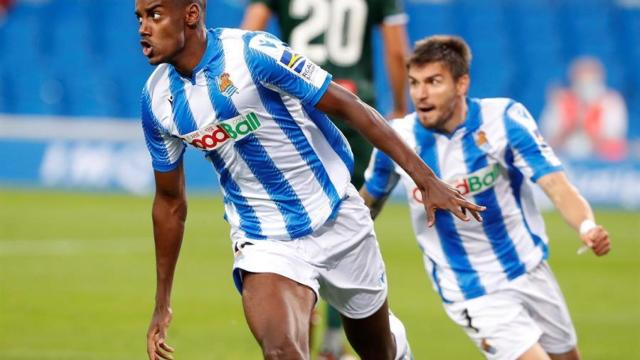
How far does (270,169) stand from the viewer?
261 inches

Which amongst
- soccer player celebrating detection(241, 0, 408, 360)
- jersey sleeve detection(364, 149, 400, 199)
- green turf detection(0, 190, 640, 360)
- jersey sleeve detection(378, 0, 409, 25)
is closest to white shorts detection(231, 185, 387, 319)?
jersey sleeve detection(364, 149, 400, 199)

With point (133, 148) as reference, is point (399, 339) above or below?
above

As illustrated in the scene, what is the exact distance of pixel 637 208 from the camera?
71.2 feet

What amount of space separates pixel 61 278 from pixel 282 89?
312 inches

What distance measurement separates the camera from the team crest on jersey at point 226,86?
641 cm

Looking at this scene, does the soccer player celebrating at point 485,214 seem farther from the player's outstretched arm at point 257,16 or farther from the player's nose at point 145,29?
the player's outstretched arm at point 257,16

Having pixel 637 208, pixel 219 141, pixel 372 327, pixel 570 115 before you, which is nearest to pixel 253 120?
pixel 219 141

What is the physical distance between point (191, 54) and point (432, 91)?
1.63 m

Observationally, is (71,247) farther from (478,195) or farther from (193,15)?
(193,15)

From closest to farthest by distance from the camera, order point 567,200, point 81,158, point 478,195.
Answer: point 567,200, point 478,195, point 81,158

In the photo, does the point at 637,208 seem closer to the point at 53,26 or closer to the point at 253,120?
the point at 53,26

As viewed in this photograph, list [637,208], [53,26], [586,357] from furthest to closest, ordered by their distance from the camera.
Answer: [53,26] → [637,208] → [586,357]

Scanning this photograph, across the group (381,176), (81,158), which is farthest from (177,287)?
(81,158)

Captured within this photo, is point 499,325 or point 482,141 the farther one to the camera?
point 482,141
